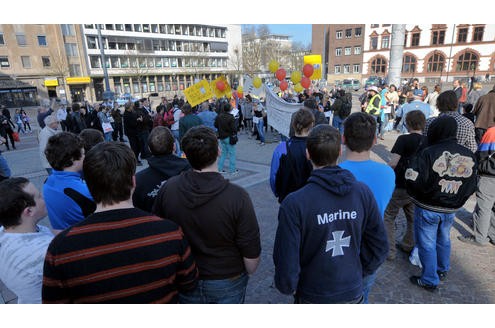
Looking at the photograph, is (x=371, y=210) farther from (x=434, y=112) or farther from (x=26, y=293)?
(x=434, y=112)

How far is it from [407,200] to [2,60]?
51.7m

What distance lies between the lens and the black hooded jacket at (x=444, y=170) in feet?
9.71

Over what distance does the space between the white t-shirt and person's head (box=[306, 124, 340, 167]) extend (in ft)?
5.98

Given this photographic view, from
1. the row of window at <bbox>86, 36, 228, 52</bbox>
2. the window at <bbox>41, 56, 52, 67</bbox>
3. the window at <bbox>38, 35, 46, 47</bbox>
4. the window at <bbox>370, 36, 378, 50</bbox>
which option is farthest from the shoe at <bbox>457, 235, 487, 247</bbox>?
the window at <bbox>370, 36, 378, 50</bbox>

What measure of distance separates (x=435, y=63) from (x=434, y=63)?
157 mm

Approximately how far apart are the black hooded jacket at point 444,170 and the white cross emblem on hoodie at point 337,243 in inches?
65.6

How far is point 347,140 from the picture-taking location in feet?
7.68

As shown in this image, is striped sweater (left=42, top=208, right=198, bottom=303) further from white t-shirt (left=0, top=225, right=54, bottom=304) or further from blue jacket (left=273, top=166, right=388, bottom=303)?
blue jacket (left=273, top=166, right=388, bottom=303)

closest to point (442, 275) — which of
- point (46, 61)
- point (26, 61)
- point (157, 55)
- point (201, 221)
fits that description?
point (201, 221)

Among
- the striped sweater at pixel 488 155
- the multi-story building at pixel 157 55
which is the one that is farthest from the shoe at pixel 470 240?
the multi-story building at pixel 157 55

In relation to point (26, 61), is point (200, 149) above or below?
below

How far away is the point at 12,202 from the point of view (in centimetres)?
189

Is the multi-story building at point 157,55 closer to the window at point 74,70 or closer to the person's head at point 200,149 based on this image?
the window at point 74,70

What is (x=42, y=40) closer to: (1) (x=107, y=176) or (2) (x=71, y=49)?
(2) (x=71, y=49)
